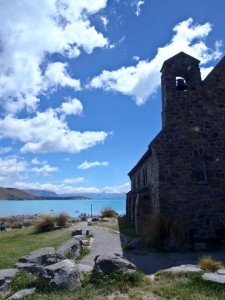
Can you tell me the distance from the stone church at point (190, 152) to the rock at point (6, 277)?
8.40 m

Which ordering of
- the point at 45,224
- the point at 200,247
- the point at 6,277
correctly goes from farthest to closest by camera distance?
the point at 45,224 → the point at 200,247 → the point at 6,277

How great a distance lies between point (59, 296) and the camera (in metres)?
7.36

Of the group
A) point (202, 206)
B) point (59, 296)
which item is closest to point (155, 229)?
point (202, 206)

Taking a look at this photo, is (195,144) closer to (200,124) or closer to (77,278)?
(200,124)

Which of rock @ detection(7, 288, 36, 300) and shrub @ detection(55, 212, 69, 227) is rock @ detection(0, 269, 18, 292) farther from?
shrub @ detection(55, 212, 69, 227)

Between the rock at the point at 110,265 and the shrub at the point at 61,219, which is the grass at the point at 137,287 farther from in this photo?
the shrub at the point at 61,219

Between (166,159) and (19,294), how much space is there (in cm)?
1048

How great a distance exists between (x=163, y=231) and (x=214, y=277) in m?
6.46

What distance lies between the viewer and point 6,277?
8633 millimetres

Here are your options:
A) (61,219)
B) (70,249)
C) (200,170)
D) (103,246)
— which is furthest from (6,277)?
(61,219)

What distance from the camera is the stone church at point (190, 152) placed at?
52.2 feet

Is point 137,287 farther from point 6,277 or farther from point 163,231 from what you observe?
point 163,231

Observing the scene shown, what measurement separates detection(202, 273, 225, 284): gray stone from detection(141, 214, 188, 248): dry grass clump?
553 centimetres

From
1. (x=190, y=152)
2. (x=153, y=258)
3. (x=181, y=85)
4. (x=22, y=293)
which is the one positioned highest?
(x=181, y=85)
